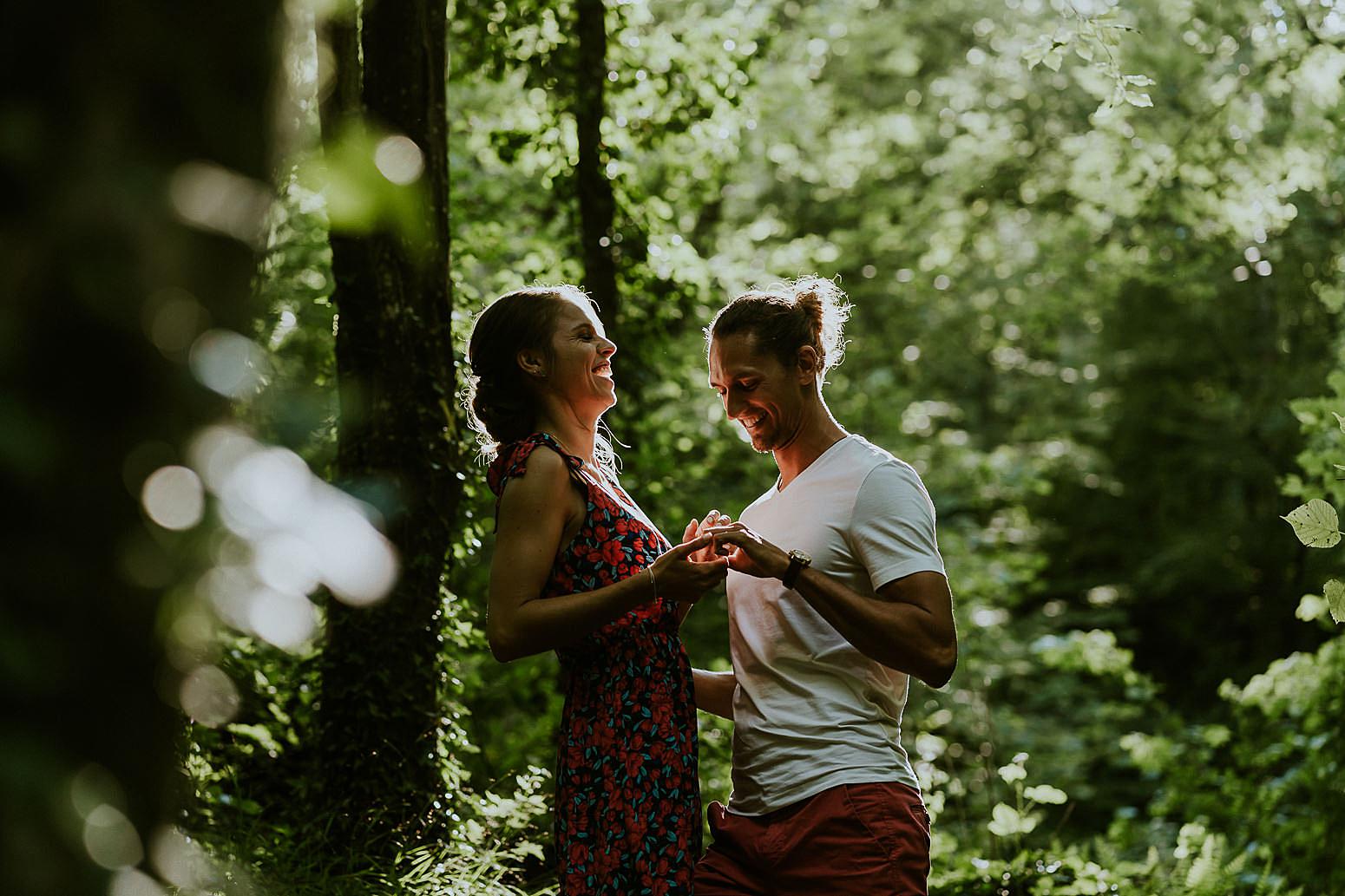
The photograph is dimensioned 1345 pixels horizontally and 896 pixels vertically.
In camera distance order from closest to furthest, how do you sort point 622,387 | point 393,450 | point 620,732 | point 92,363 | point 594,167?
point 92,363 < point 620,732 < point 393,450 < point 594,167 < point 622,387

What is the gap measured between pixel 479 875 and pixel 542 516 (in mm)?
1969

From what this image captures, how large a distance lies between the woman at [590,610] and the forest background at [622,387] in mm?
513

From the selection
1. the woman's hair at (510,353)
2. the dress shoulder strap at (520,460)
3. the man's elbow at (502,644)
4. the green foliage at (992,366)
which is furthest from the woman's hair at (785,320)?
the green foliage at (992,366)

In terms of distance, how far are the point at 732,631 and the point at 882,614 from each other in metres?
0.45

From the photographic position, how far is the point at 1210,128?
11227mm

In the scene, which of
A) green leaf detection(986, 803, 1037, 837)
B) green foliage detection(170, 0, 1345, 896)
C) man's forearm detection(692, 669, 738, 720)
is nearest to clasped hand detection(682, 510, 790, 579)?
man's forearm detection(692, 669, 738, 720)

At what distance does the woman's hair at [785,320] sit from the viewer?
2.90 meters

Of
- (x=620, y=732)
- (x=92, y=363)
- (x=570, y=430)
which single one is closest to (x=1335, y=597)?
(x=620, y=732)

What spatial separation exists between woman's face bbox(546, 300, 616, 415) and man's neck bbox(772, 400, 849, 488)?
463 mm

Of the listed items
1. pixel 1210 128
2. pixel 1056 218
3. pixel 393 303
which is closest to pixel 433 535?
pixel 393 303

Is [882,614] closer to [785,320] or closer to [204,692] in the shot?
[785,320]

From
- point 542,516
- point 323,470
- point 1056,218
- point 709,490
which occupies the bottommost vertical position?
point 542,516

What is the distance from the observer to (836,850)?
2492mm

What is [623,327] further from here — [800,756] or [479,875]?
[800,756]
